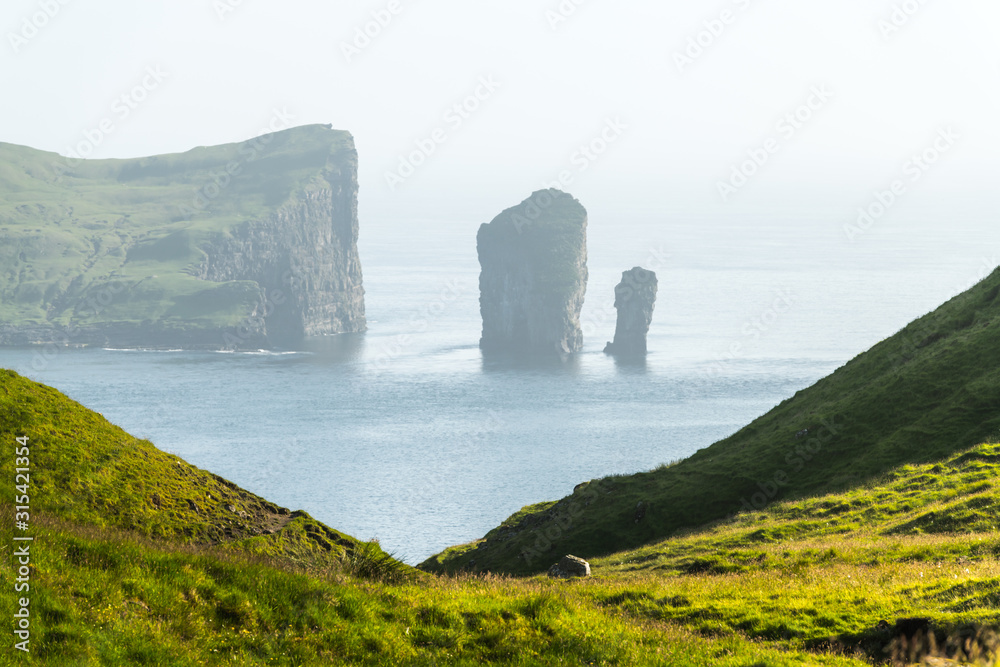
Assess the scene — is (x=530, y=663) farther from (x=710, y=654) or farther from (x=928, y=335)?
(x=928, y=335)

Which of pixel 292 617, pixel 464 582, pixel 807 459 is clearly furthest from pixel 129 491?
pixel 807 459

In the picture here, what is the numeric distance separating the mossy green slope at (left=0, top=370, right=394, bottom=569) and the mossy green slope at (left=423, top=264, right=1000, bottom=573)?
64.8 ft

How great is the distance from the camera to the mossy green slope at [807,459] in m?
39.7

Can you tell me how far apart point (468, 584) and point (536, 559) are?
2494 cm

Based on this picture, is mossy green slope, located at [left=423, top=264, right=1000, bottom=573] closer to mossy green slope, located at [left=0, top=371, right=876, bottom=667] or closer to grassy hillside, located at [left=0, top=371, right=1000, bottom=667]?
grassy hillside, located at [left=0, top=371, right=1000, bottom=667]

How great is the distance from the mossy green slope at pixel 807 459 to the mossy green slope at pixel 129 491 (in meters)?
19.8

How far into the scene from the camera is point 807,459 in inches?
1727

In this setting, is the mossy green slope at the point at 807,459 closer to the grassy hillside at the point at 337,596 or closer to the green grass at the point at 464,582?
the green grass at the point at 464,582

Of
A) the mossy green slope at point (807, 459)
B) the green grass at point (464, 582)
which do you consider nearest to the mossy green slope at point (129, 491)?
the green grass at point (464, 582)

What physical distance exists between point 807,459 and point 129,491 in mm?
35008

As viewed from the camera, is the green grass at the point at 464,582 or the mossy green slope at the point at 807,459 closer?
the green grass at the point at 464,582

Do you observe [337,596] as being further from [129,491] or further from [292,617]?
[129,491]


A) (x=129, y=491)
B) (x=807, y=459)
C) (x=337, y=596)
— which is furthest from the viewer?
→ (x=807, y=459)

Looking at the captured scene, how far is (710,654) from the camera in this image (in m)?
13.1
